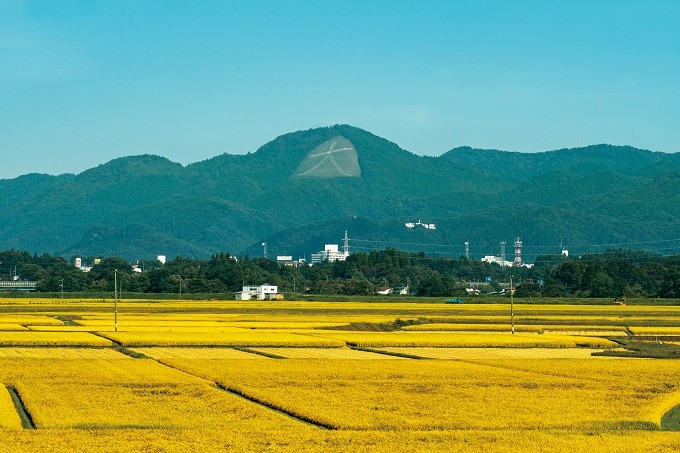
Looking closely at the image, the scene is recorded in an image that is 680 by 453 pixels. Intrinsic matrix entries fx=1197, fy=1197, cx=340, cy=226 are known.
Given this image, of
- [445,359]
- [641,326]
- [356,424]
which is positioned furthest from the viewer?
[641,326]

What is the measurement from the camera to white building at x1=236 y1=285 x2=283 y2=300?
140 meters

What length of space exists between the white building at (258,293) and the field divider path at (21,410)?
10399 cm

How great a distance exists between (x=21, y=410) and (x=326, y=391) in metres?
8.78

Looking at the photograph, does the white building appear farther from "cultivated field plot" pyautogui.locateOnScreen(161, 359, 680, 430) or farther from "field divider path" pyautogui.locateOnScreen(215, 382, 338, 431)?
"field divider path" pyautogui.locateOnScreen(215, 382, 338, 431)

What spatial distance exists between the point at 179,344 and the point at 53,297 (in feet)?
260

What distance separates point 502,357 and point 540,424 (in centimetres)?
2060

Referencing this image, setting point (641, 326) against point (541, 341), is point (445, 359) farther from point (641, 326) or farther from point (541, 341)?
point (641, 326)

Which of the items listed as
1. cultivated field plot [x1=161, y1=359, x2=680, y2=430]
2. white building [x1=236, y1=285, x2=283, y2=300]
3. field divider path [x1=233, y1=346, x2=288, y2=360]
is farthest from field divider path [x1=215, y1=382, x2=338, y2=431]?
white building [x1=236, y1=285, x2=283, y2=300]

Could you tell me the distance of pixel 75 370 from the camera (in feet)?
129

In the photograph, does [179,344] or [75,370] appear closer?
[75,370]

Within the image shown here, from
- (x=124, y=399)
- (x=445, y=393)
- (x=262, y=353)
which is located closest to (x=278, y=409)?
(x=124, y=399)

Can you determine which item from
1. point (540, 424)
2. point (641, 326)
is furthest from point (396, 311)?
point (540, 424)

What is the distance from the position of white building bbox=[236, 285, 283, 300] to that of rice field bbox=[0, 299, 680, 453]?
73.5 metres

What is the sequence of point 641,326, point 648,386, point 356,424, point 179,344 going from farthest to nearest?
point 641,326 → point 179,344 → point 648,386 → point 356,424
